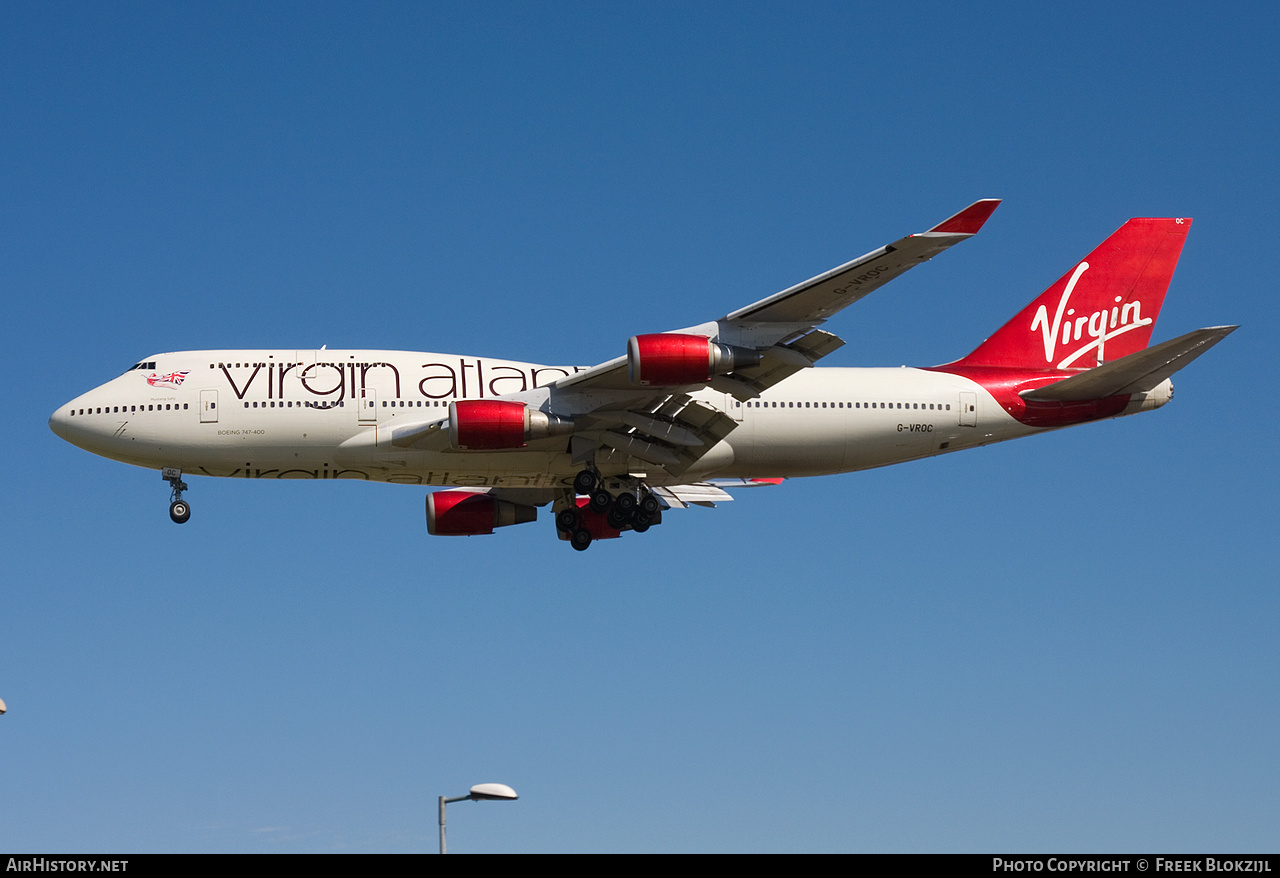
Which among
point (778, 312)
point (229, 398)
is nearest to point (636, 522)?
point (778, 312)

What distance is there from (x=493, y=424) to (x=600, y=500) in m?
4.61

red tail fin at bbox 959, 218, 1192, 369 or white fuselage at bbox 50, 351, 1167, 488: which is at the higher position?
red tail fin at bbox 959, 218, 1192, 369

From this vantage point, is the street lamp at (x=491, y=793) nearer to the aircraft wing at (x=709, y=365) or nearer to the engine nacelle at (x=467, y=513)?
the aircraft wing at (x=709, y=365)

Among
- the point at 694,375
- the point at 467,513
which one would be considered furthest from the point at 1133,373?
the point at 467,513

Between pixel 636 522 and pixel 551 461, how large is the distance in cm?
300

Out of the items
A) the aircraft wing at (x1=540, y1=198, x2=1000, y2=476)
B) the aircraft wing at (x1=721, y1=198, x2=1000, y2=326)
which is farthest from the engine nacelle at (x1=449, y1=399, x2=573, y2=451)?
the aircraft wing at (x1=721, y1=198, x2=1000, y2=326)

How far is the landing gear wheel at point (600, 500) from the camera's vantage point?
38.8 metres

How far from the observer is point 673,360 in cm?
3388

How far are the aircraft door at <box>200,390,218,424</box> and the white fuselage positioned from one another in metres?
0.03

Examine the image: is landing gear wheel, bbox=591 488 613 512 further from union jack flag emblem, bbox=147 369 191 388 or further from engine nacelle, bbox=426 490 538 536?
union jack flag emblem, bbox=147 369 191 388

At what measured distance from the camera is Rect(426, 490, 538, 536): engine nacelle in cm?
4331

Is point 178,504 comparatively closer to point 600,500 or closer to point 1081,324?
point 600,500

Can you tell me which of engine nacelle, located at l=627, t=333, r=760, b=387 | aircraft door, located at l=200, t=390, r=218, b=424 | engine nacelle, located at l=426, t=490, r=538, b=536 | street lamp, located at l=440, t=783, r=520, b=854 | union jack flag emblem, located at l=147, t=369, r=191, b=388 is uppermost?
union jack flag emblem, located at l=147, t=369, r=191, b=388
